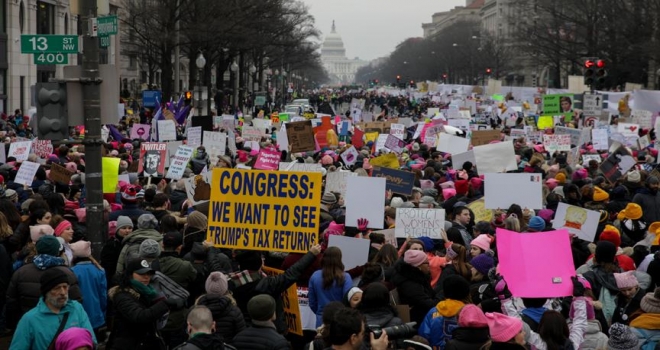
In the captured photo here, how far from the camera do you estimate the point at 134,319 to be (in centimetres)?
750

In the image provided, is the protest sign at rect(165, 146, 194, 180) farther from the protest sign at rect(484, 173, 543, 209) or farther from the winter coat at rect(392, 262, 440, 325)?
the winter coat at rect(392, 262, 440, 325)

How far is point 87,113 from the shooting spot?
1002cm

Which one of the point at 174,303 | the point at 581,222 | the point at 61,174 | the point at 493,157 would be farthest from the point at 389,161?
the point at 174,303

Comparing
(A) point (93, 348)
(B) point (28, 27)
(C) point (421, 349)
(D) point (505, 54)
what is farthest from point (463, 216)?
(D) point (505, 54)

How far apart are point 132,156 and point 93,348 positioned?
12563 millimetres

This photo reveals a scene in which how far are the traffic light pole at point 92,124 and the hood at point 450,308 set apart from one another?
3.70 m

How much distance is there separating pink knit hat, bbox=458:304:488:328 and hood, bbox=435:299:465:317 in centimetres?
59

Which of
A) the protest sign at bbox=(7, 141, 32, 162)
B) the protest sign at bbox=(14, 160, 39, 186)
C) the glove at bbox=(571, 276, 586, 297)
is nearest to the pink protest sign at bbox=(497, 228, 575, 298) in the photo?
the glove at bbox=(571, 276, 586, 297)

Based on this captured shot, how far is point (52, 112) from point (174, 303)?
2.69 meters

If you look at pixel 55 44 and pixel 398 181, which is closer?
pixel 55 44

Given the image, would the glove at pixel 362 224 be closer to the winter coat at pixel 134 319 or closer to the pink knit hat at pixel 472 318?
the winter coat at pixel 134 319

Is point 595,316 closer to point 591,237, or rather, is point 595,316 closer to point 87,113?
point 591,237

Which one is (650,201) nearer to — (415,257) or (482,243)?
(482,243)

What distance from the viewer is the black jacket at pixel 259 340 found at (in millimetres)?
6918
